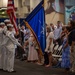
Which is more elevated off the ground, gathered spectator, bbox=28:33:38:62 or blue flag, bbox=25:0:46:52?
blue flag, bbox=25:0:46:52

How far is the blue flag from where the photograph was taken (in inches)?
561

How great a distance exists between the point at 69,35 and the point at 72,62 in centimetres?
101

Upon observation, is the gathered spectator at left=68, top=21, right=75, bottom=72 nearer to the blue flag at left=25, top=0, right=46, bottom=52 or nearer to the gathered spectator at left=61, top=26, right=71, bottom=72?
the gathered spectator at left=61, top=26, right=71, bottom=72

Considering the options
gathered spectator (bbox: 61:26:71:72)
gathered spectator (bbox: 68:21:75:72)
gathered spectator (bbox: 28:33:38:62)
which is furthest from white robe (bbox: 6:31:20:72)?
gathered spectator (bbox: 28:33:38:62)

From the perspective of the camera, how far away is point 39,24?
47.5 ft

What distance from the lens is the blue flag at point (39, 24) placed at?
14.2 meters

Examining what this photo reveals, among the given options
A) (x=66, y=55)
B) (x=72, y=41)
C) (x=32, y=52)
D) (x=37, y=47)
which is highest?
(x=72, y=41)

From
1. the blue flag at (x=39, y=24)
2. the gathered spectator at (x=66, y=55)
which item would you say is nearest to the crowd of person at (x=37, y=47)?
the gathered spectator at (x=66, y=55)

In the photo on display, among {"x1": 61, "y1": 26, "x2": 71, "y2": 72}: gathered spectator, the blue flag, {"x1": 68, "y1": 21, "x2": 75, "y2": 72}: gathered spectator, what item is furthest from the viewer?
the blue flag

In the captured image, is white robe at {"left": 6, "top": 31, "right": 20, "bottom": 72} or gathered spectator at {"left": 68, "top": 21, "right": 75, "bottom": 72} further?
white robe at {"left": 6, "top": 31, "right": 20, "bottom": 72}

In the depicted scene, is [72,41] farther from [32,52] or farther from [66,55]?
[32,52]

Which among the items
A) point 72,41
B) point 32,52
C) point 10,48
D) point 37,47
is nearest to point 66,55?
point 72,41

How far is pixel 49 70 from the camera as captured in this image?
12.4 m

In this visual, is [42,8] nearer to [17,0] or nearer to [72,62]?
[72,62]
